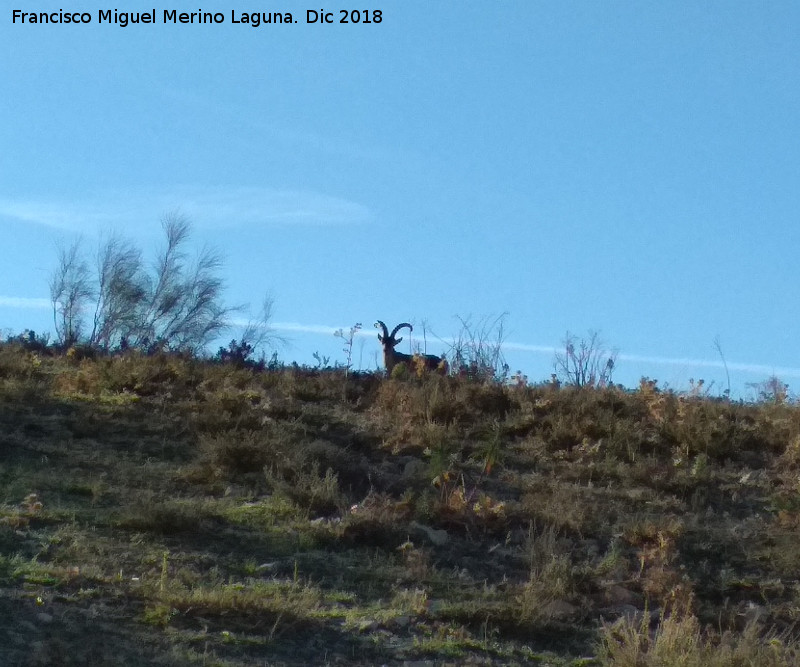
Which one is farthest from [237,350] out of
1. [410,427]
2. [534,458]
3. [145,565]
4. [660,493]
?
[145,565]

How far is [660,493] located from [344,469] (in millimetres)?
2729

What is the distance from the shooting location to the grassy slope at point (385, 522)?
20.1ft

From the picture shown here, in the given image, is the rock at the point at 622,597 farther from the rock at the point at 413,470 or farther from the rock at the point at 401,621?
the rock at the point at 413,470

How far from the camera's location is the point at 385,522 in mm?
8258

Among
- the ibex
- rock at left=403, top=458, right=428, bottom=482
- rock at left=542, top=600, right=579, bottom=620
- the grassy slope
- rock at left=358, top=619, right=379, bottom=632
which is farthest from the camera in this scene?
the ibex

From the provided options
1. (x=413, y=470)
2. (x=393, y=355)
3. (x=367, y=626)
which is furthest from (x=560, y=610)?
(x=393, y=355)

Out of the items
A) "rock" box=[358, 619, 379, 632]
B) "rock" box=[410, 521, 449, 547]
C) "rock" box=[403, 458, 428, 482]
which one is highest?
"rock" box=[403, 458, 428, 482]

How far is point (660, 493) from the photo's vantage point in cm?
962

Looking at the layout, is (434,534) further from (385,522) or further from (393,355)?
(393,355)

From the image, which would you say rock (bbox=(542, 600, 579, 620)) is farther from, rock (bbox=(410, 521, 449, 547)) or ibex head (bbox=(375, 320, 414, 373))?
ibex head (bbox=(375, 320, 414, 373))

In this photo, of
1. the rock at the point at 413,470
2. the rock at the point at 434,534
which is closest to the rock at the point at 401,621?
the rock at the point at 434,534

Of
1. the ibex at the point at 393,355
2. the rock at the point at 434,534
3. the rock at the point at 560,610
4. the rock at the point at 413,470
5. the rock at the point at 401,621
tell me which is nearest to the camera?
the rock at the point at 401,621

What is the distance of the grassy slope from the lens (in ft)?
20.1

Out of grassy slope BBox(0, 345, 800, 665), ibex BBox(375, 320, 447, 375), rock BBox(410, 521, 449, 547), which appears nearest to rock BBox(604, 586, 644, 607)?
grassy slope BBox(0, 345, 800, 665)
